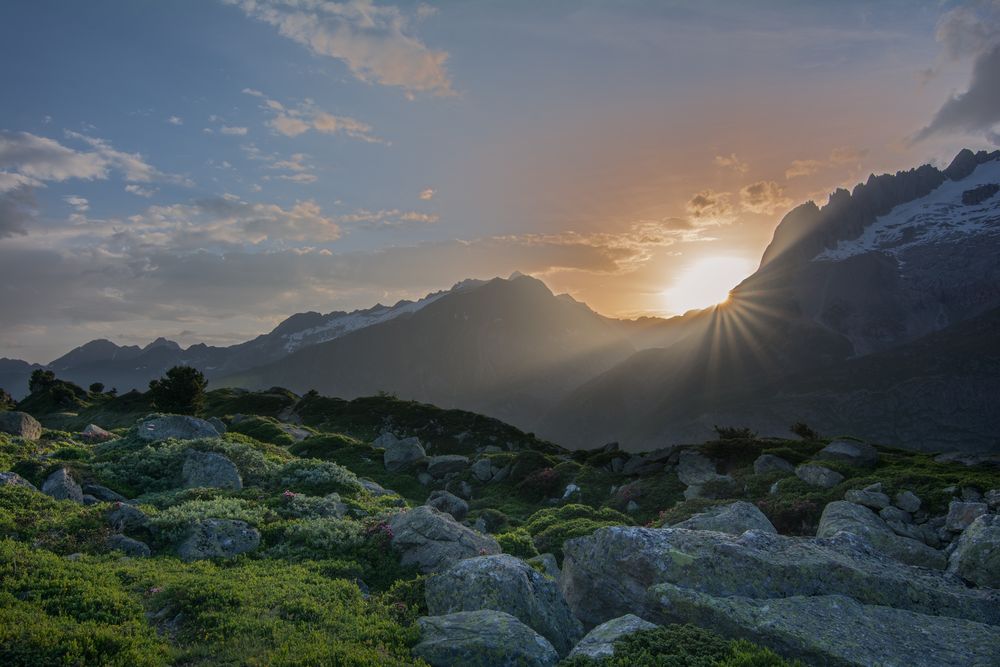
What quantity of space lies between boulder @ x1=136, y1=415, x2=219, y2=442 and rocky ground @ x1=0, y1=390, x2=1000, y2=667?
2.13 metres

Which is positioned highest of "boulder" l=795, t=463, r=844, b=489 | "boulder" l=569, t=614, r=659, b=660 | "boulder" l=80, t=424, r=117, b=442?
"boulder" l=80, t=424, r=117, b=442

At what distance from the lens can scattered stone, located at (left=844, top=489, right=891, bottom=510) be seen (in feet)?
78.2

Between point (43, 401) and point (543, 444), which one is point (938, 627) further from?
point (43, 401)

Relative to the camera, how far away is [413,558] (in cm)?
1753

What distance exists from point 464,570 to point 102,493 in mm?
18136

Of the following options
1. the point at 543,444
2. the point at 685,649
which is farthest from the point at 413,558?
the point at 543,444

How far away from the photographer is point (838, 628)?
11.3m

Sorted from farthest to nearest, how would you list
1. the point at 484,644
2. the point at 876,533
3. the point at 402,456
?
the point at 402,456, the point at 876,533, the point at 484,644

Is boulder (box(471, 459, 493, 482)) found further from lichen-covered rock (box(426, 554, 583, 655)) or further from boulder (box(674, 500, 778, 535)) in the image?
lichen-covered rock (box(426, 554, 583, 655))

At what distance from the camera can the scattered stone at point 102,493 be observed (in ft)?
74.4

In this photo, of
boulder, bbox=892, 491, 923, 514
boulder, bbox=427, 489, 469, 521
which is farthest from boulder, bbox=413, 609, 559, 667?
boulder, bbox=892, 491, 923, 514

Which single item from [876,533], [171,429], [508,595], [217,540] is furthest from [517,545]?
[171,429]

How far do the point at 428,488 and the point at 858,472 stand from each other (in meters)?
28.2

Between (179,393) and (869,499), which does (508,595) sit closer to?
(869,499)
